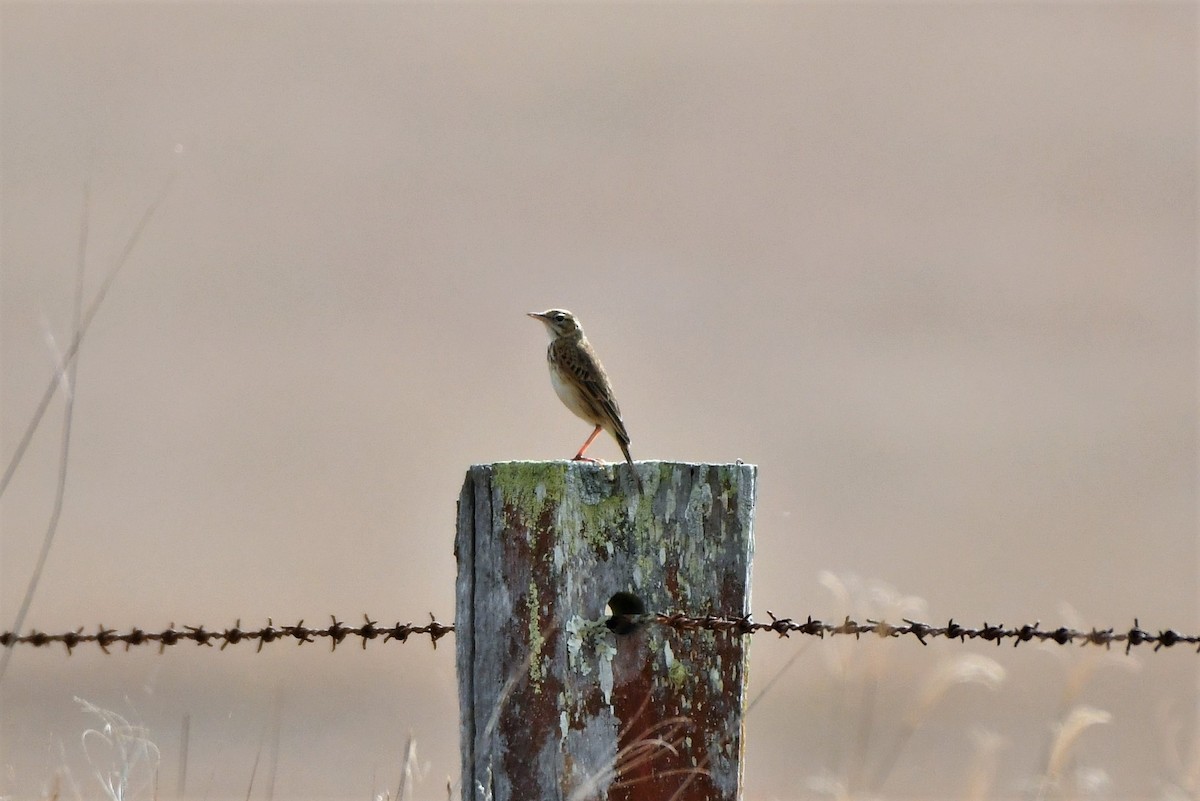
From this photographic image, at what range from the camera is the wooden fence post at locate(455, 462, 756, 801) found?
433 centimetres

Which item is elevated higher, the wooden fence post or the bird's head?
the bird's head

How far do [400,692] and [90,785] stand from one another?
11.2 m

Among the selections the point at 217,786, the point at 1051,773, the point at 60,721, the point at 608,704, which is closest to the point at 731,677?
the point at 608,704

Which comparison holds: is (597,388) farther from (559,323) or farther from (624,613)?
(624,613)

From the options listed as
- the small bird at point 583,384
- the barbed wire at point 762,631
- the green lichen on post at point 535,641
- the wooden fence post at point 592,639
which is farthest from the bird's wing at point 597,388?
the green lichen on post at point 535,641

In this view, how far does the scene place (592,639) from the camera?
171 inches

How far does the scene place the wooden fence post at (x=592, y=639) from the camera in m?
4.33

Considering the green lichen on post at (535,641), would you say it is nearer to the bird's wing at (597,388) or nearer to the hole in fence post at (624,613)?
the hole in fence post at (624,613)

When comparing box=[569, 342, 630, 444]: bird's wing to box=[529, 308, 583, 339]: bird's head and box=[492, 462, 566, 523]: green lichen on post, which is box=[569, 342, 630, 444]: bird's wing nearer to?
box=[529, 308, 583, 339]: bird's head

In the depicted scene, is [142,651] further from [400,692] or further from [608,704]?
[608,704]

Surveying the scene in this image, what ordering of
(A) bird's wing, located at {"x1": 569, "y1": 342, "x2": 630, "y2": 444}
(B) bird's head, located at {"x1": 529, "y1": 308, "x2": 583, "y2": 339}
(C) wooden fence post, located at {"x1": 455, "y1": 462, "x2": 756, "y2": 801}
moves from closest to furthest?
(C) wooden fence post, located at {"x1": 455, "y1": 462, "x2": 756, "y2": 801} < (A) bird's wing, located at {"x1": 569, "y1": 342, "x2": 630, "y2": 444} < (B) bird's head, located at {"x1": 529, "y1": 308, "x2": 583, "y2": 339}

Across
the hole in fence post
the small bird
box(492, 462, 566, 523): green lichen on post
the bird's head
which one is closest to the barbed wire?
the hole in fence post

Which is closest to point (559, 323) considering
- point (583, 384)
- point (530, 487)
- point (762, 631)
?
point (583, 384)

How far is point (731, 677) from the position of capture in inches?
176
